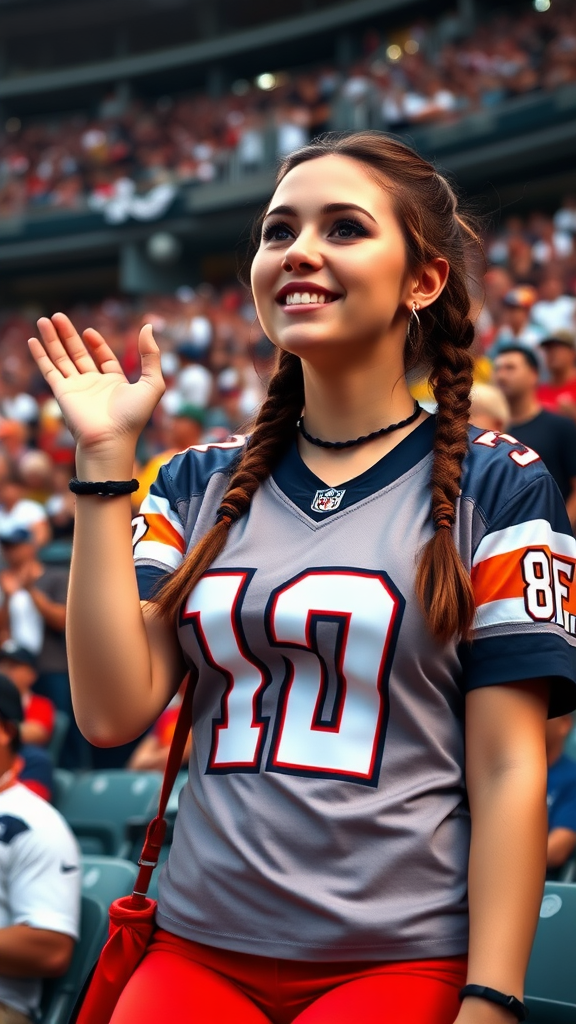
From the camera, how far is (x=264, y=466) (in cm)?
168

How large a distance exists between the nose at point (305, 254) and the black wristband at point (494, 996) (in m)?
0.92

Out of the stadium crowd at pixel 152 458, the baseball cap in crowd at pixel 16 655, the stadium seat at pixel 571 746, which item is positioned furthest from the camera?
the baseball cap in crowd at pixel 16 655

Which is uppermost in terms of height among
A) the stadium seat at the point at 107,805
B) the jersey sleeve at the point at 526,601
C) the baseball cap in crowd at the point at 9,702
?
the jersey sleeve at the point at 526,601

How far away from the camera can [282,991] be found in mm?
1359

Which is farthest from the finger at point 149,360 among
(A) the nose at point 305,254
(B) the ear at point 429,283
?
(B) the ear at point 429,283

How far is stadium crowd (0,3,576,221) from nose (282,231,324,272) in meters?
13.0

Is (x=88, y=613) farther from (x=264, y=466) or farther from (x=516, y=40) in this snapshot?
(x=516, y=40)

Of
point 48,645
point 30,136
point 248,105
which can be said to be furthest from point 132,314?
point 48,645

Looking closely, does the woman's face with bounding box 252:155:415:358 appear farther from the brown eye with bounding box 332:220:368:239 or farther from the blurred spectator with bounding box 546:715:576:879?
the blurred spectator with bounding box 546:715:576:879

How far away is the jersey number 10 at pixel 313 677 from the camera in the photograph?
4.59 feet

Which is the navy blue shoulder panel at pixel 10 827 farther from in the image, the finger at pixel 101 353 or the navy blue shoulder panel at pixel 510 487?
the navy blue shoulder panel at pixel 510 487

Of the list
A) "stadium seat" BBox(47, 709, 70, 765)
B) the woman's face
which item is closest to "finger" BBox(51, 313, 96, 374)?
the woman's face

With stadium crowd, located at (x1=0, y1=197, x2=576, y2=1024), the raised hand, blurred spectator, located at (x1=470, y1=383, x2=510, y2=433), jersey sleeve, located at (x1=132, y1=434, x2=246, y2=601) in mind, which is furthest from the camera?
blurred spectator, located at (x1=470, y1=383, x2=510, y2=433)

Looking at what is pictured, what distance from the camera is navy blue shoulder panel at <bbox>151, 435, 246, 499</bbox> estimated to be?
1693mm
